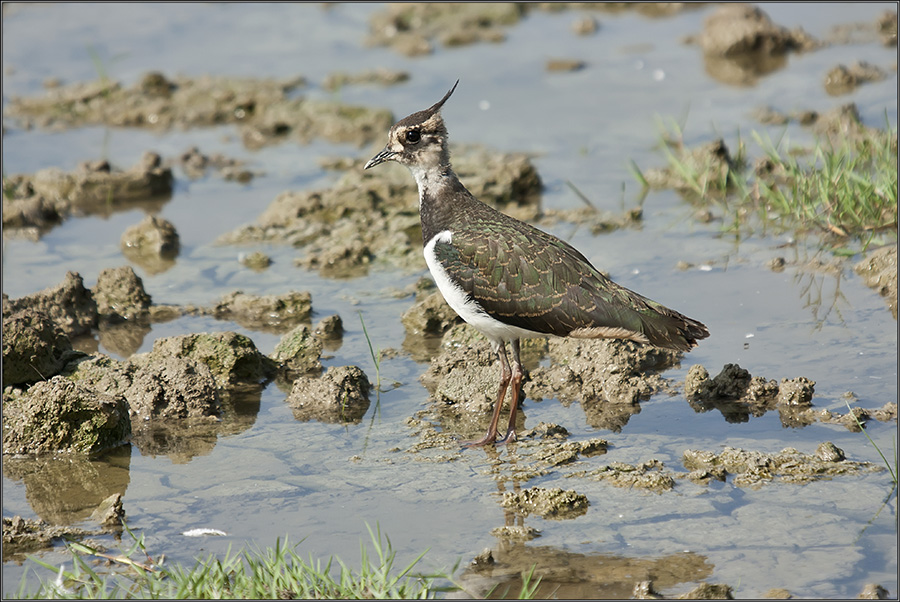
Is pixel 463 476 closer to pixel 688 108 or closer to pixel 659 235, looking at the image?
pixel 659 235

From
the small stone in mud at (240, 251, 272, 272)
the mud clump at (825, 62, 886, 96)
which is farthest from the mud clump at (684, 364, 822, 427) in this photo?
the mud clump at (825, 62, 886, 96)

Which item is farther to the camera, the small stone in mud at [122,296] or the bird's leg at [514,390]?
the small stone in mud at [122,296]

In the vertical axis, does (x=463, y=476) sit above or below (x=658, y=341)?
below

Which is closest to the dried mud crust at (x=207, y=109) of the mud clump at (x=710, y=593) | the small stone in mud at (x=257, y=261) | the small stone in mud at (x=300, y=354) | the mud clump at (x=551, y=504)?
the small stone in mud at (x=257, y=261)

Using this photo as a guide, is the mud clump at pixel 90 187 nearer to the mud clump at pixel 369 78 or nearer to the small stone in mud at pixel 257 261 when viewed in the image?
the small stone in mud at pixel 257 261

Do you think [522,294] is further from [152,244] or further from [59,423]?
[152,244]

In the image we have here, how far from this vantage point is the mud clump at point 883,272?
27.8 ft

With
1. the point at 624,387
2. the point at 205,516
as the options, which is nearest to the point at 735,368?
the point at 624,387

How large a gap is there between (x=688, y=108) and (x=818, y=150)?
3.16 meters

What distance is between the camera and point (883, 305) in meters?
8.42

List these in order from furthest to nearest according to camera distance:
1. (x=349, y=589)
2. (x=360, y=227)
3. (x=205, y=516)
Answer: (x=360, y=227) → (x=205, y=516) → (x=349, y=589)

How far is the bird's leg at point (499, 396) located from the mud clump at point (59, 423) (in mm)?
2446

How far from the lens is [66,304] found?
901 cm

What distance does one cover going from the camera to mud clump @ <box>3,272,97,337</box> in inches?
350
